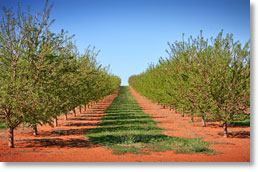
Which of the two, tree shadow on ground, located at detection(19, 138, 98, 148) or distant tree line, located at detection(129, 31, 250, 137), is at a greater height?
distant tree line, located at detection(129, 31, 250, 137)

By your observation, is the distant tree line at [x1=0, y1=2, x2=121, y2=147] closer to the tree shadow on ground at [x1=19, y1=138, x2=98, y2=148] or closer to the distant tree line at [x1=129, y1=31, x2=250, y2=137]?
the tree shadow on ground at [x1=19, y1=138, x2=98, y2=148]

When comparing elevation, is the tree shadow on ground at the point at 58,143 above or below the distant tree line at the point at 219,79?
below

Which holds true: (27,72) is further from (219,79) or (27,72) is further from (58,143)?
(219,79)

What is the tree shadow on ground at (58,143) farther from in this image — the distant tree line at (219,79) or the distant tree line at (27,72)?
the distant tree line at (219,79)

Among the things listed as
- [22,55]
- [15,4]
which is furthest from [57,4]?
[22,55]

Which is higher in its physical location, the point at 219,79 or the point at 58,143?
the point at 219,79

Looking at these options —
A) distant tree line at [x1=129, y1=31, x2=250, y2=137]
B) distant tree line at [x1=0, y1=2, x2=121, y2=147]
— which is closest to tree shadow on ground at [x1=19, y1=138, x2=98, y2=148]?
distant tree line at [x1=0, y1=2, x2=121, y2=147]

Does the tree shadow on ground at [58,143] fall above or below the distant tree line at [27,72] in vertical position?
below

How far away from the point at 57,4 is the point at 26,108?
4.37 meters

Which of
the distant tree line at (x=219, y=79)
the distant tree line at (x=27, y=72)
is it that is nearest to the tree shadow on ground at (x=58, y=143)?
the distant tree line at (x=27, y=72)

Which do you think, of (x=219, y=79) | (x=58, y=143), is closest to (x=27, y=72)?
(x=58, y=143)

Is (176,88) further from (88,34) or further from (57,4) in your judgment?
(57,4)

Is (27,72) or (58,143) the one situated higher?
(27,72)

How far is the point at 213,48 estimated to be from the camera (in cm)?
1268
